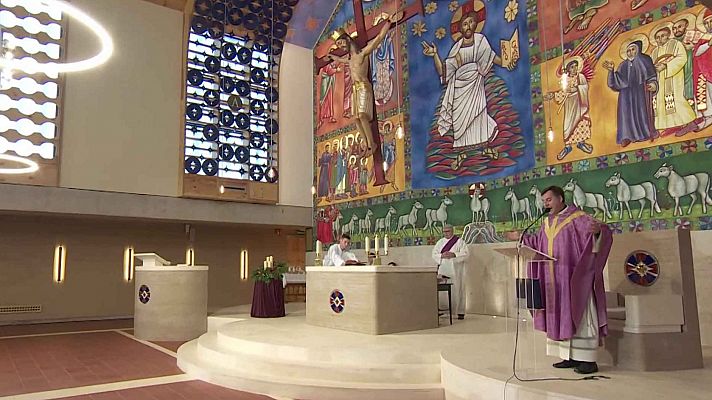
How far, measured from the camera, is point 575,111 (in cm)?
903

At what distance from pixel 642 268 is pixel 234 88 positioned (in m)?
11.3

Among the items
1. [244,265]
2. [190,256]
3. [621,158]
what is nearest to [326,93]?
[244,265]

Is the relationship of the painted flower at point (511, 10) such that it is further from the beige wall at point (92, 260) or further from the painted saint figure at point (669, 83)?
the beige wall at point (92, 260)

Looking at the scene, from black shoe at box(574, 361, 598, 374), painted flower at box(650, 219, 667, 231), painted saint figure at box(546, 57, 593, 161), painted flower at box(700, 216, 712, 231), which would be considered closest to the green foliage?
painted saint figure at box(546, 57, 593, 161)

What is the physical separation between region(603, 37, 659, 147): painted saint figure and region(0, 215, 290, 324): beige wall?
996 centimetres

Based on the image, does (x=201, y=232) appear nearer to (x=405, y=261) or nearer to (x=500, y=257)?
(x=405, y=261)

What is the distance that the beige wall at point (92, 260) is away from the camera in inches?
521

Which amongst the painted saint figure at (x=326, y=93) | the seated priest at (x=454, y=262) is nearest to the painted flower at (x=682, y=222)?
the seated priest at (x=454, y=262)

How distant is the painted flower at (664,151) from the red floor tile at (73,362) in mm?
6905

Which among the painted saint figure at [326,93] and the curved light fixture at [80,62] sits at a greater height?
the painted saint figure at [326,93]

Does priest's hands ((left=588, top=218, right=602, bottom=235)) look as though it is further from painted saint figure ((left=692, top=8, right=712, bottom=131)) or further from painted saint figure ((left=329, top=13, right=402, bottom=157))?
→ painted saint figure ((left=329, top=13, right=402, bottom=157))

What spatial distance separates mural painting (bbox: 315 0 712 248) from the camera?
7641mm

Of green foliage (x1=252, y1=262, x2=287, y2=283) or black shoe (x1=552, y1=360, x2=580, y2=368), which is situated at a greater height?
green foliage (x1=252, y1=262, x2=287, y2=283)

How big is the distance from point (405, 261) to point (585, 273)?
7420 millimetres
